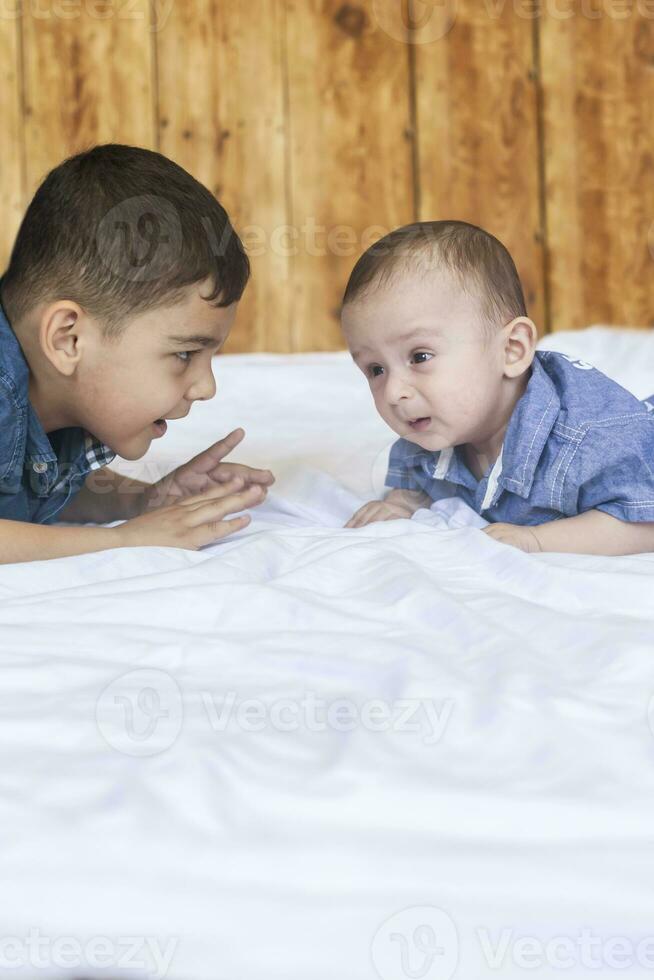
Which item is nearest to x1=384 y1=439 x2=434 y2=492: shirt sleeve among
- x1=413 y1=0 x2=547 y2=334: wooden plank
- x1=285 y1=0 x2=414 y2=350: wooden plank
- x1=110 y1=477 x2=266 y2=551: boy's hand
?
x1=110 y1=477 x2=266 y2=551: boy's hand

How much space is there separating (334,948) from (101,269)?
0.75 meters

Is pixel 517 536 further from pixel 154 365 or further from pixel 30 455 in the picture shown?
pixel 30 455

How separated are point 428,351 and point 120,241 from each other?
1.03 feet

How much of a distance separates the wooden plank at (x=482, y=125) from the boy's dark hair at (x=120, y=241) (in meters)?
1.53

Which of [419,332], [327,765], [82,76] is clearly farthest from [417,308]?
[82,76]

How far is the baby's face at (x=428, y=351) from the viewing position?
1.06 m

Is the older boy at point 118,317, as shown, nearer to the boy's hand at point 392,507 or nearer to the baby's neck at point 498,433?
the boy's hand at point 392,507

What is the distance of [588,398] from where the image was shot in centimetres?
108

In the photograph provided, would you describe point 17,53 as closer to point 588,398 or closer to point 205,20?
point 205,20

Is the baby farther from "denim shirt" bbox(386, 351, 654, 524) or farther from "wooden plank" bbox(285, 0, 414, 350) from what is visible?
"wooden plank" bbox(285, 0, 414, 350)

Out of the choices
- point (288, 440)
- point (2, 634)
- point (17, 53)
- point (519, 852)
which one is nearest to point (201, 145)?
point (17, 53)

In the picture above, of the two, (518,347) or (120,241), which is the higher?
(120,241)

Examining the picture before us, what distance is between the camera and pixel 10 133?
7.73ft

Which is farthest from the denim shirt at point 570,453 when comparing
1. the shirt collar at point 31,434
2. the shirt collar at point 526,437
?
the shirt collar at point 31,434
